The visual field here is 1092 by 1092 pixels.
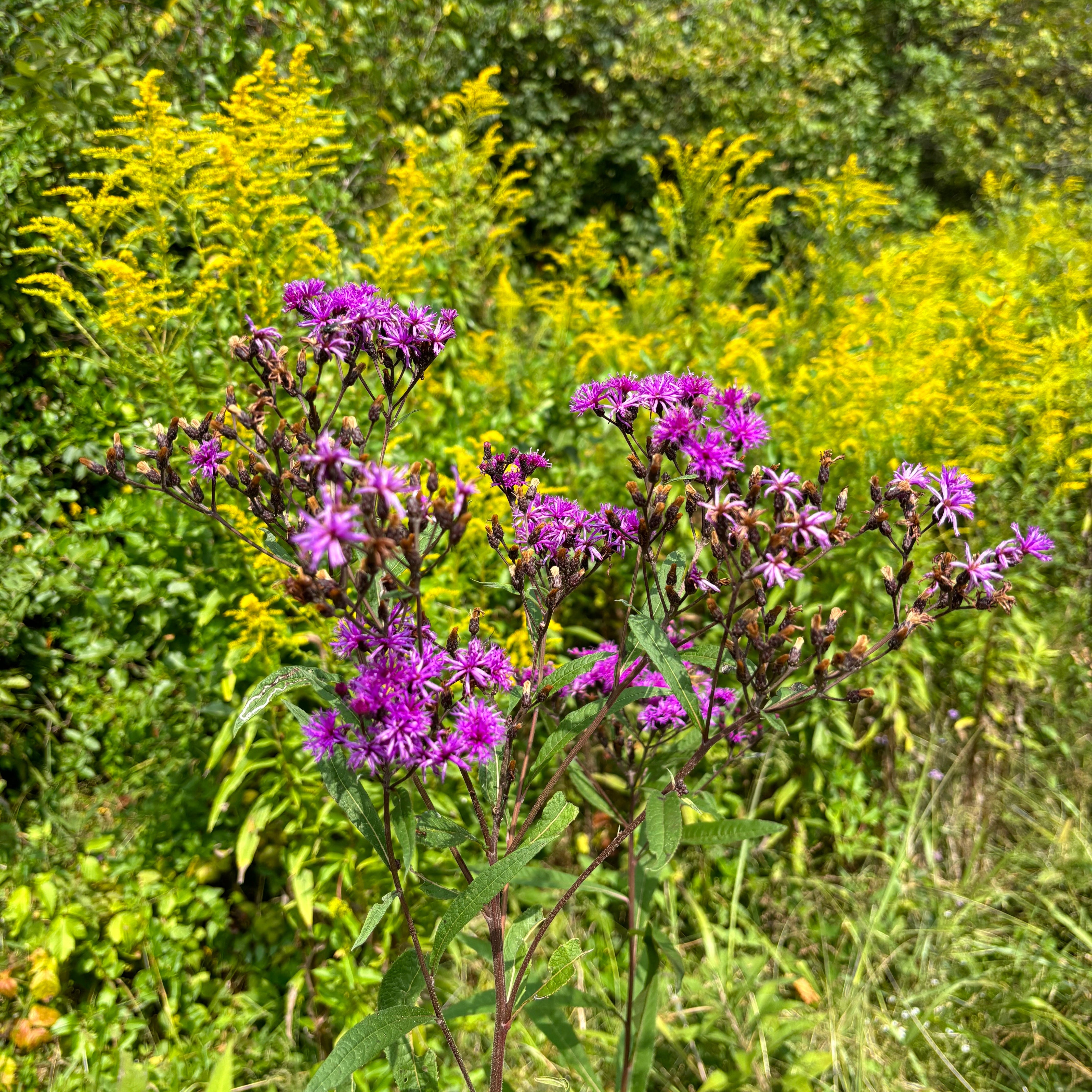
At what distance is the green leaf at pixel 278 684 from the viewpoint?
109 cm

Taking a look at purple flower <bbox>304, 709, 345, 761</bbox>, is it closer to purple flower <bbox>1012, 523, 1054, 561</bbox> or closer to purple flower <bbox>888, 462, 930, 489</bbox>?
purple flower <bbox>888, 462, 930, 489</bbox>

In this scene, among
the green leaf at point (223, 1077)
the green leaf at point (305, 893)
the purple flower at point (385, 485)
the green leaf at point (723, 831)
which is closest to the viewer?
the purple flower at point (385, 485)

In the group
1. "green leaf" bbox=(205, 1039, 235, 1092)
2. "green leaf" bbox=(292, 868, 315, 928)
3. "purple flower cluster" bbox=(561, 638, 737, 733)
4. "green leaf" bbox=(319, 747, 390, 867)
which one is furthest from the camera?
"green leaf" bbox=(292, 868, 315, 928)

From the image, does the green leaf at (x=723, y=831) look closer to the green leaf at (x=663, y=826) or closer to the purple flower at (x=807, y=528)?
the green leaf at (x=663, y=826)

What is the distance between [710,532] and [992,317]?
→ 245cm

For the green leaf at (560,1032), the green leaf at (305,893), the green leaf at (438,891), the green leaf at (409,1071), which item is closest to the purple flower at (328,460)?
the green leaf at (438,891)

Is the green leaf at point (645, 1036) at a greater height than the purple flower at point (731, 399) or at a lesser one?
lesser

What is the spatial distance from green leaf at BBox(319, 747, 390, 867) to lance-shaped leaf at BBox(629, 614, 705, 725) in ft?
1.63

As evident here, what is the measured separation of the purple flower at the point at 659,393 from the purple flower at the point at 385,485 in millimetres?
455

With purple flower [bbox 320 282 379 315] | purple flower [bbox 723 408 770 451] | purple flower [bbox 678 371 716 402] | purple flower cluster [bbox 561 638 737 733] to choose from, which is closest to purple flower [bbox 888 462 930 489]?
purple flower [bbox 723 408 770 451]

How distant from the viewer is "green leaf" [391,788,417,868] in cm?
114

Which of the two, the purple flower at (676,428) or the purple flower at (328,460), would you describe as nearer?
the purple flower at (328,460)

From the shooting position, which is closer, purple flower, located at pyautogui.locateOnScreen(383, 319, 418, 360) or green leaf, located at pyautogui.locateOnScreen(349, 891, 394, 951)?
green leaf, located at pyautogui.locateOnScreen(349, 891, 394, 951)

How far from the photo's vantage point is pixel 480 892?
3.69ft
